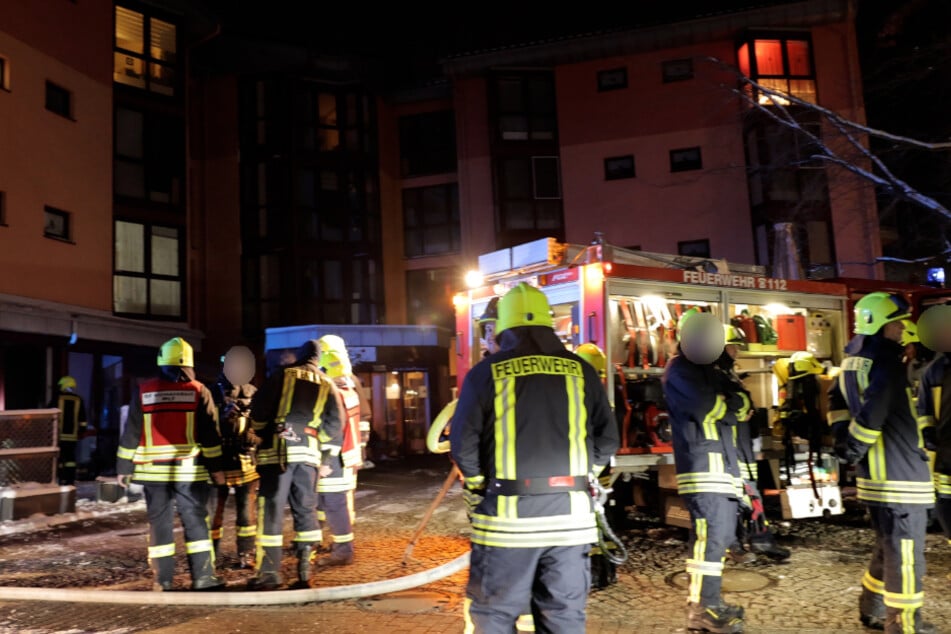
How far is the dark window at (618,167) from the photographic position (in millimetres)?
23625

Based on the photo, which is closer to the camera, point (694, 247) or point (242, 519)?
point (242, 519)

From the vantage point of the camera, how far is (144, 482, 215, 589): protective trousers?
233 inches

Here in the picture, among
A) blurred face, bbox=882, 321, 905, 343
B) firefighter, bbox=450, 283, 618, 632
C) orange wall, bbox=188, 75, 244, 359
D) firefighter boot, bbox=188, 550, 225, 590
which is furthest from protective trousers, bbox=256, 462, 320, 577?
orange wall, bbox=188, 75, 244, 359

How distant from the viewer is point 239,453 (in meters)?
7.05

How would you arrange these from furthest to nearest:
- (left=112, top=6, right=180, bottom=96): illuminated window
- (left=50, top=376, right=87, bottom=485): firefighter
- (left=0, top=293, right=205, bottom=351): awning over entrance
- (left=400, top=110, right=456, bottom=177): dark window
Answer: (left=400, top=110, right=456, bottom=177): dark window, (left=112, top=6, right=180, bottom=96): illuminated window, (left=0, top=293, right=205, bottom=351): awning over entrance, (left=50, top=376, right=87, bottom=485): firefighter

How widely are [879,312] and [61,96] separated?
61.4 feet

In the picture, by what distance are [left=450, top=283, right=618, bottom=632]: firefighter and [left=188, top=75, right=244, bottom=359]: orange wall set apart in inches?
837

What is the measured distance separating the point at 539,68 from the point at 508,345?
2260 centimetres

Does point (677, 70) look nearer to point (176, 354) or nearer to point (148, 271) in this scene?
point (148, 271)

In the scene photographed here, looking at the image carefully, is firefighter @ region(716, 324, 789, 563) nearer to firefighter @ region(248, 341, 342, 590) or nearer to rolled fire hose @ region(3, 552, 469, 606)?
rolled fire hose @ region(3, 552, 469, 606)

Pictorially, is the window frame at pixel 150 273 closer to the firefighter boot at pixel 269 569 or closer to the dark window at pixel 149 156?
the dark window at pixel 149 156

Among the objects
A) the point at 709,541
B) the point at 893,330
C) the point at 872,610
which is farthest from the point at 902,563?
the point at 893,330

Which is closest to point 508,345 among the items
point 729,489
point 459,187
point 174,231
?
point 729,489

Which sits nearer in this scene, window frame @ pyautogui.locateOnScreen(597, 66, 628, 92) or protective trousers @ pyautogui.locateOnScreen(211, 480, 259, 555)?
protective trousers @ pyautogui.locateOnScreen(211, 480, 259, 555)
